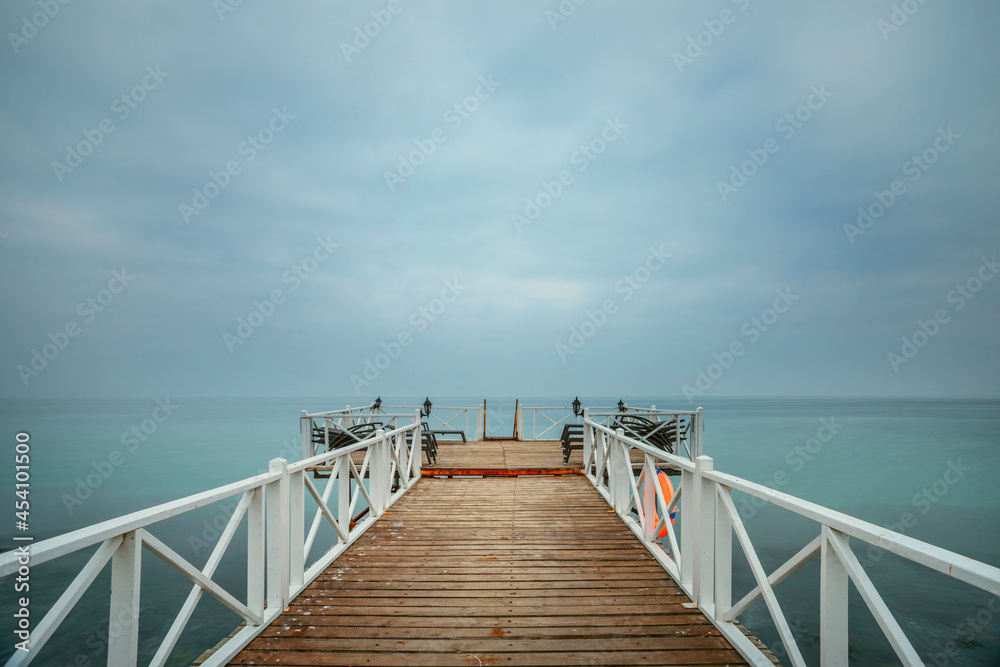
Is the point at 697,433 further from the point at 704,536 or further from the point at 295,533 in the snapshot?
the point at 295,533

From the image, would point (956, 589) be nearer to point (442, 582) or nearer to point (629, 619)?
point (629, 619)

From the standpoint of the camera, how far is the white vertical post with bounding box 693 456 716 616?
138 inches

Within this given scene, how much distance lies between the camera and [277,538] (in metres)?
3.50

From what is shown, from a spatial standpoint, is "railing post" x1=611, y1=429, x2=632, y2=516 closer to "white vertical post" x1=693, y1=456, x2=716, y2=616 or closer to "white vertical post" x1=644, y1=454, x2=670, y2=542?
"white vertical post" x1=644, y1=454, x2=670, y2=542

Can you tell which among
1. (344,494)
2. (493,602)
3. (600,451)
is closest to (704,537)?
(493,602)

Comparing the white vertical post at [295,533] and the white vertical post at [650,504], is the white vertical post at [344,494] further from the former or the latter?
the white vertical post at [650,504]

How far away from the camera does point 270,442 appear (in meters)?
37.4

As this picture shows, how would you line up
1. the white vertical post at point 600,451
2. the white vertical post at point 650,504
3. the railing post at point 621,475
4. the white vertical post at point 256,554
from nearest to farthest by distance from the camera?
1. the white vertical post at point 256,554
2. the white vertical post at point 650,504
3. the railing post at point 621,475
4. the white vertical post at point 600,451

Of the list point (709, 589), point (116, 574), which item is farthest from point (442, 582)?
point (116, 574)

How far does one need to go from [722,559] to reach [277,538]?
10.3 ft

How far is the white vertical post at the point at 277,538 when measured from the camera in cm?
345

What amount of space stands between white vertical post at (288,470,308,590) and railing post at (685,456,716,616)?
3.01 m

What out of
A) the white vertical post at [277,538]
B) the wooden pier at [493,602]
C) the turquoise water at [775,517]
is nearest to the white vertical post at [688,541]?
the wooden pier at [493,602]

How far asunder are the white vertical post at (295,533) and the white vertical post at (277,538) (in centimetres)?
13
